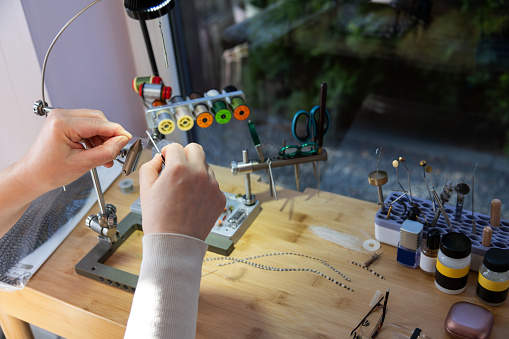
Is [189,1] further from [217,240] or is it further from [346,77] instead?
[217,240]

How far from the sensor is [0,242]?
109cm

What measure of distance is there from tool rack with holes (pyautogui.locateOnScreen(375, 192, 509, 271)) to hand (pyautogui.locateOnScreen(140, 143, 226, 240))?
444 millimetres

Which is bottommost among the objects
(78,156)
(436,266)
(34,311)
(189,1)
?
(34,311)

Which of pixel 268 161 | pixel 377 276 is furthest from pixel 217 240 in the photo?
pixel 377 276

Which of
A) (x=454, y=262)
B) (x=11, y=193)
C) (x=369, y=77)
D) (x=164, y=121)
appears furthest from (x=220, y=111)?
(x=369, y=77)

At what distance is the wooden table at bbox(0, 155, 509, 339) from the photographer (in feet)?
2.89

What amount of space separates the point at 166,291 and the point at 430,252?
55cm

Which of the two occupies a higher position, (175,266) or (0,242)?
(175,266)

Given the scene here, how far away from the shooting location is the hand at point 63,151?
863 mm

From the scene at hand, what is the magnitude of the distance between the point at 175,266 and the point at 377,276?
487 mm

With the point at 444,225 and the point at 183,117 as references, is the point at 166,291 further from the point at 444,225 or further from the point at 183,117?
the point at 444,225

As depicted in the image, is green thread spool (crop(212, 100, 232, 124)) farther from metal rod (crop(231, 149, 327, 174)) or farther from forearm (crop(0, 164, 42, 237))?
forearm (crop(0, 164, 42, 237))

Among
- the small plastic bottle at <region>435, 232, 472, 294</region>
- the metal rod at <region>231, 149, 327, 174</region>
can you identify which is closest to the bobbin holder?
the metal rod at <region>231, 149, 327, 174</region>

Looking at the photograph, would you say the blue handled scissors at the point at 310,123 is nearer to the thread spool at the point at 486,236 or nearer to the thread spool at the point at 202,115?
the thread spool at the point at 202,115
